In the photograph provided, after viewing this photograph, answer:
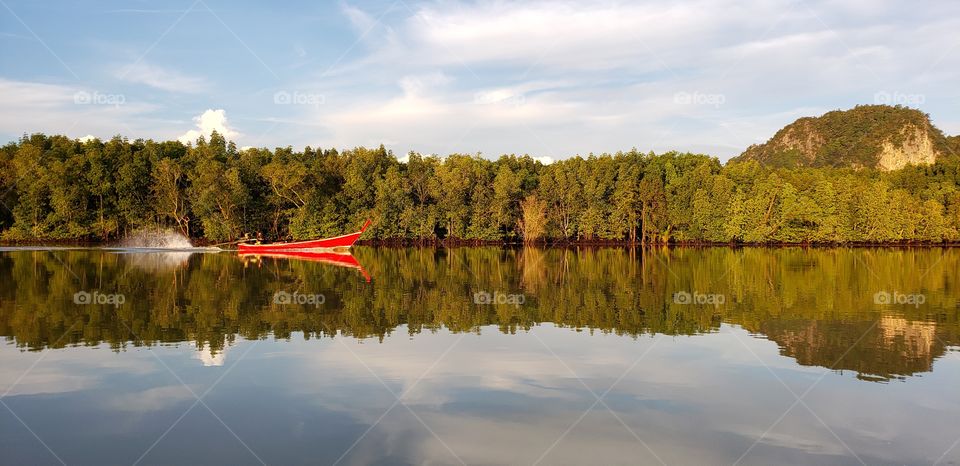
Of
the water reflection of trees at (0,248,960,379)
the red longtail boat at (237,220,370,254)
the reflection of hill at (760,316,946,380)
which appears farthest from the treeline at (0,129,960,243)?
the reflection of hill at (760,316,946,380)

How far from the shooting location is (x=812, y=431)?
364 inches

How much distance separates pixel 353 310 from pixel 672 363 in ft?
33.5

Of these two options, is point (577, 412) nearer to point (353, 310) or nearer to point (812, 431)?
point (812, 431)

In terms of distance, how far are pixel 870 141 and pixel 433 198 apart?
421 feet

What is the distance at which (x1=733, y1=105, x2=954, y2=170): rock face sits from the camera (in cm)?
15550

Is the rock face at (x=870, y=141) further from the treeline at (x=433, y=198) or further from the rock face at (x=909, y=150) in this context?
the treeline at (x=433, y=198)

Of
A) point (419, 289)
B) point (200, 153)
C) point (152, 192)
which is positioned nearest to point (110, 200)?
point (152, 192)

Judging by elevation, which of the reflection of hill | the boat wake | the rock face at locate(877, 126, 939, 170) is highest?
the rock face at locate(877, 126, 939, 170)

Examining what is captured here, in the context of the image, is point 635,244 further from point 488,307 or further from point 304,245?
point 488,307

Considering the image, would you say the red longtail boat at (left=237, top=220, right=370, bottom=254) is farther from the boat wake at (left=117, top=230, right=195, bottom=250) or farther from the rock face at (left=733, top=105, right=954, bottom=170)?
the rock face at (left=733, top=105, right=954, bottom=170)

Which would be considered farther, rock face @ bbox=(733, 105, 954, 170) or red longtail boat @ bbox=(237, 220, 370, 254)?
rock face @ bbox=(733, 105, 954, 170)

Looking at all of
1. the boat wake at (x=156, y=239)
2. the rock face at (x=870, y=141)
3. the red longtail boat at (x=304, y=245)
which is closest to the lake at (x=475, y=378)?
the red longtail boat at (x=304, y=245)

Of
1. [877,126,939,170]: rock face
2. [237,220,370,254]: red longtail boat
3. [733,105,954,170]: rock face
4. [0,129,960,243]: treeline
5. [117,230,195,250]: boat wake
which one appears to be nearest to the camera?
[237,220,370,254]: red longtail boat

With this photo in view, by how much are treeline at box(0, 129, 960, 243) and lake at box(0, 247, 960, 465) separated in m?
52.3
